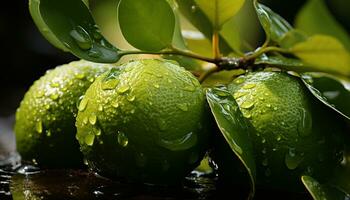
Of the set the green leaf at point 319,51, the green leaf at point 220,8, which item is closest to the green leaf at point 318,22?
the green leaf at point 319,51

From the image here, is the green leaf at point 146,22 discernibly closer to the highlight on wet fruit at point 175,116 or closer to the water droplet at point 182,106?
the highlight on wet fruit at point 175,116

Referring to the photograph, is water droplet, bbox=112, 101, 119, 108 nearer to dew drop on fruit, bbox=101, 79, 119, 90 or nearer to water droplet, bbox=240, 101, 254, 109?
dew drop on fruit, bbox=101, 79, 119, 90

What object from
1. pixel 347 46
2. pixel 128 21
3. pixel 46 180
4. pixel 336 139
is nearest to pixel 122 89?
pixel 128 21

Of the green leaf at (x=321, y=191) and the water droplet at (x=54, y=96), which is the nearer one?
the green leaf at (x=321, y=191)

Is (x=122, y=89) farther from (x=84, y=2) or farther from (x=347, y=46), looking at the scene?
(x=347, y=46)

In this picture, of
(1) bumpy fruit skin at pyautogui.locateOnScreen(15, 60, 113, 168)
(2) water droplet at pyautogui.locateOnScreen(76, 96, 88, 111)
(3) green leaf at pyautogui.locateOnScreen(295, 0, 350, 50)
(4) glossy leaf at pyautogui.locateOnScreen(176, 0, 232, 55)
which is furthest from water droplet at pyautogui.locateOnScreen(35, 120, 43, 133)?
(3) green leaf at pyautogui.locateOnScreen(295, 0, 350, 50)

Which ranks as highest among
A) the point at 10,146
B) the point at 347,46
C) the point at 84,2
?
the point at 84,2
